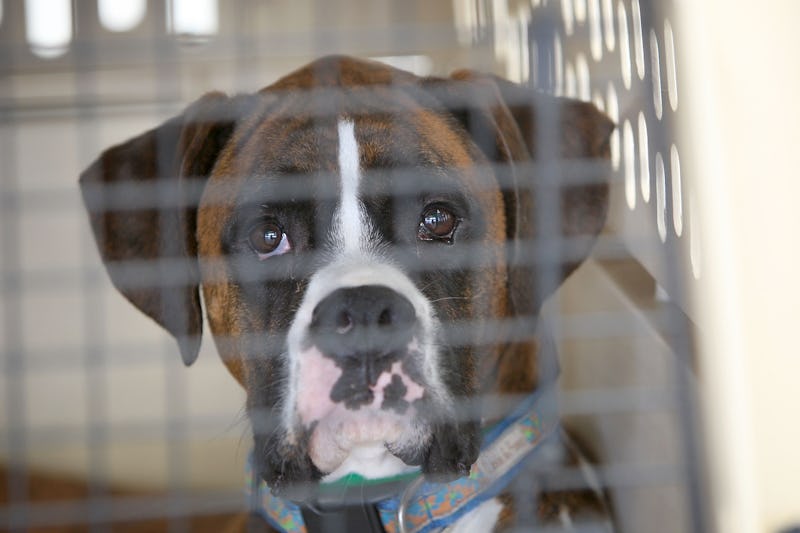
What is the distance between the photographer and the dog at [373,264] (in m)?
1.05

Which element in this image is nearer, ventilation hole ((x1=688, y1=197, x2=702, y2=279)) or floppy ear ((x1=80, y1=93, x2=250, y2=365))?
ventilation hole ((x1=688, y1=197, x2=702, y2=279))

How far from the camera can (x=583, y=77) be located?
4.78 ft

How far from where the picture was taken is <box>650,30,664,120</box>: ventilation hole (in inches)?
40.8

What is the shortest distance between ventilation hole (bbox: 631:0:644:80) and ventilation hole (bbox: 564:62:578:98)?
15.7 inches

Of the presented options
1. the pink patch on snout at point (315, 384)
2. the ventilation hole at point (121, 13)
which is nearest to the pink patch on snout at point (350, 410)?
the pink patch on snout at point (315, 384)

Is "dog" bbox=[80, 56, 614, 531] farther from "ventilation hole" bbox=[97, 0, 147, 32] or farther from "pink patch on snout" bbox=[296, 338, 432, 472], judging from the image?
"ventilation hole" bbox=[97, 0, 147, 32]

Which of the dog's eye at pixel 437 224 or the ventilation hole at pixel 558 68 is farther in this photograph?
the ventilation hole at pixel 558 68

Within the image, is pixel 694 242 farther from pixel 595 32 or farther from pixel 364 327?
pixel 595 32

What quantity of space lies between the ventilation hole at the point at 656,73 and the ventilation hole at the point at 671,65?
0.14 ft

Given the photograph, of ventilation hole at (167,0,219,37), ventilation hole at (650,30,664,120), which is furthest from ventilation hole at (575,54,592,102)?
ventilation hole at (167,0,219,37)

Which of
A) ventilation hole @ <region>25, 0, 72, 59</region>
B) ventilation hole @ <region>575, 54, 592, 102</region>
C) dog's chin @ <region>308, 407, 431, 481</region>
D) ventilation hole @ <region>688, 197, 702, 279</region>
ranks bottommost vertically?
dog's chin @ <region>308, 407, 431, 481</region>

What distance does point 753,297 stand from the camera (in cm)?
90

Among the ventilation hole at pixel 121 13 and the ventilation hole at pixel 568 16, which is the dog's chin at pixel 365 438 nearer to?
the ventilation hole at pixel 568 16

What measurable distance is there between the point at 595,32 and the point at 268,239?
0.54 metres
